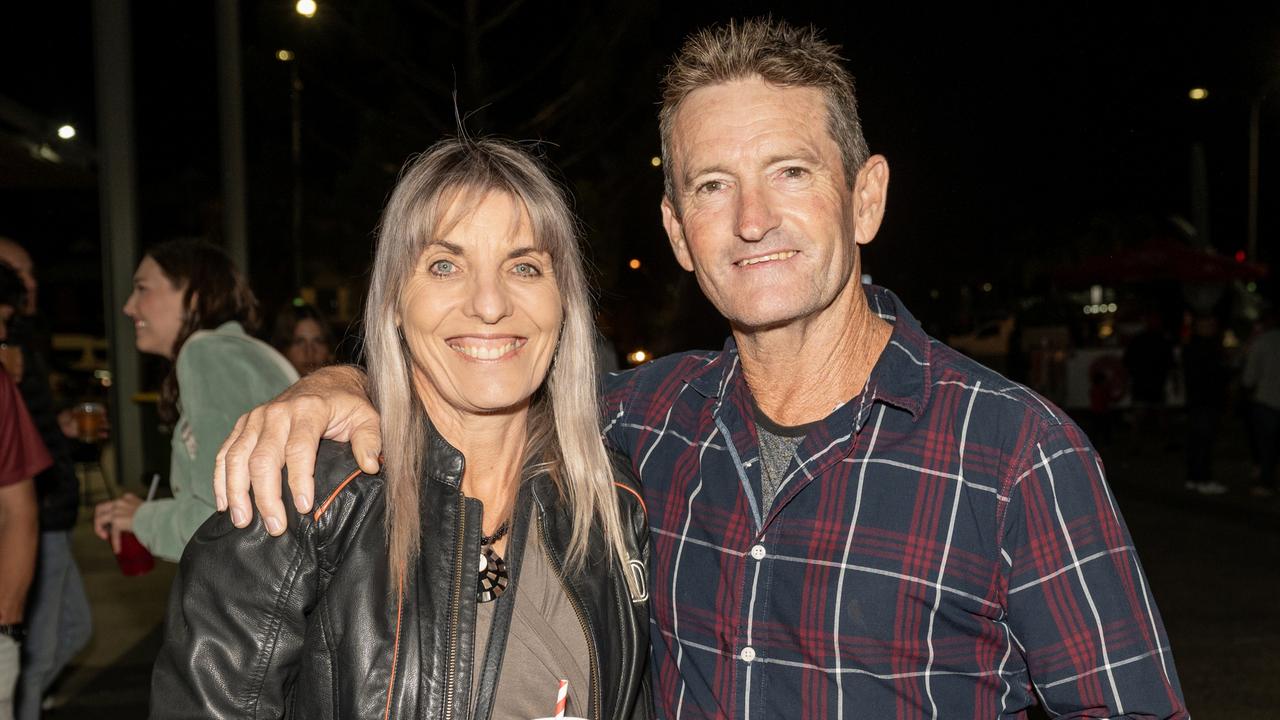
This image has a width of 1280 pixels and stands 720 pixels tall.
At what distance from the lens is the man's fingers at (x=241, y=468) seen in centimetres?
183

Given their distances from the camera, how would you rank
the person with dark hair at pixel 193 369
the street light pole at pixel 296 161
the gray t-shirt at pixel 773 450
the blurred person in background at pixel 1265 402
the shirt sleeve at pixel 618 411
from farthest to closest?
1. the street light pole at pixel 296 161
2. the blurred person in background at pixel 1265 402
3. the person with dark hair at pixel 193 369
4. the shirt sleeve at pixel 618 411
5. the gray t-shirt at pixel 773 450

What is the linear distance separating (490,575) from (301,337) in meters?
4.79

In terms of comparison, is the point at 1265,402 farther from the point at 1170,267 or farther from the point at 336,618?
the point at 336,618

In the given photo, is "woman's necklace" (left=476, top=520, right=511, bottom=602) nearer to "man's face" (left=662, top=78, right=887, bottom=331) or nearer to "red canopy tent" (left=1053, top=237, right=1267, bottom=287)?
"man's face" (left=662, top=78, right=887, bottom=331)

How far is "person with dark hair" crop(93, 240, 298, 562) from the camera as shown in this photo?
3.40m

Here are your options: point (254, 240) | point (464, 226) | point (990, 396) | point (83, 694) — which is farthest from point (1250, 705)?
point (254, 240)

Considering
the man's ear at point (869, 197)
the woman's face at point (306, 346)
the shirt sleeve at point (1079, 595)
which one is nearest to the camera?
the shirt sleeve at point (1079, 595)

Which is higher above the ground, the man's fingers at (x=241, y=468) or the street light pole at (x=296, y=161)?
the street light pole at (x=296, y=161)

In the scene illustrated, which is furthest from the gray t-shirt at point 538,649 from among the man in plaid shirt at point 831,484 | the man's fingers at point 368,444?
the man's fingers at point 368,444

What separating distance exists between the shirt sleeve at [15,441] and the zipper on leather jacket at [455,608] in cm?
231

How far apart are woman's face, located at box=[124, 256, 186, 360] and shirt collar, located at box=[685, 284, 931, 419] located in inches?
101

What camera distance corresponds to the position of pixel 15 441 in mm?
3527

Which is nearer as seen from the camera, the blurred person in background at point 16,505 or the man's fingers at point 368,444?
the man's fingers at point 368,444

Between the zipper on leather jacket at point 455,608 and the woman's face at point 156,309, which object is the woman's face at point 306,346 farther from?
the zipper on leather jacket at point 455,608
